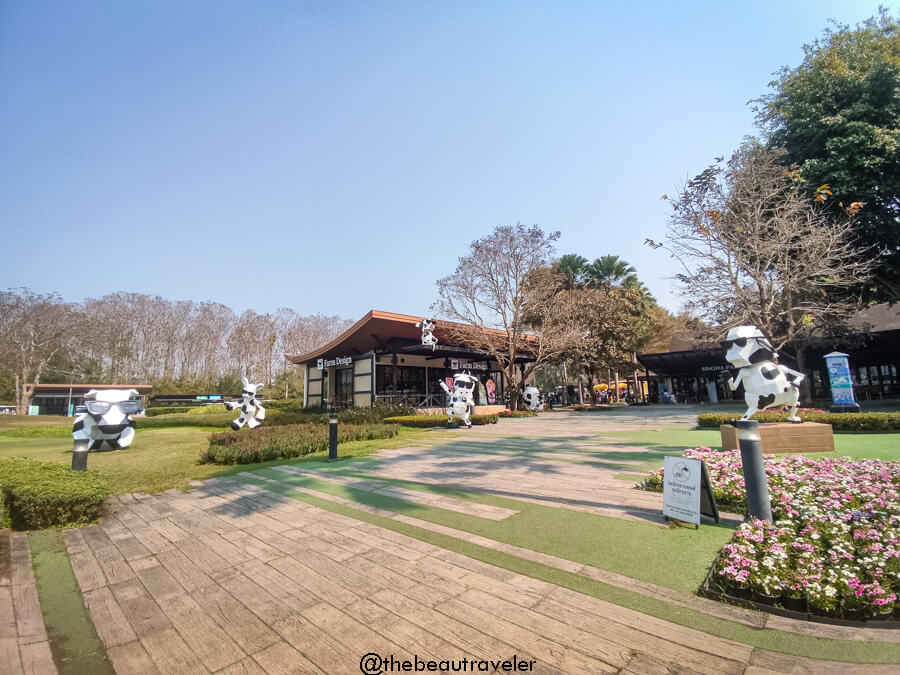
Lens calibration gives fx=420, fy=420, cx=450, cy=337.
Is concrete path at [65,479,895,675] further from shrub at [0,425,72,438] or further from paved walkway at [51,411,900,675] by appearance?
shrub at [0,425,72,438]

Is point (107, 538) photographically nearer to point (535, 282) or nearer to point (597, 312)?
point (535, 282)

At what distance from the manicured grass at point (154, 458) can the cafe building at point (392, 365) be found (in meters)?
11.0

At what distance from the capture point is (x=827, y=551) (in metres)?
3.01

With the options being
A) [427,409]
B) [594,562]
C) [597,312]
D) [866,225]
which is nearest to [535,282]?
[597,312]

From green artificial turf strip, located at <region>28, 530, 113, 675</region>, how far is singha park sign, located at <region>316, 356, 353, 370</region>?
23.1 m

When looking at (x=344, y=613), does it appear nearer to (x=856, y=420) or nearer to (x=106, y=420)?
(x=106, y=420)

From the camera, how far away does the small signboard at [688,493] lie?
409 cm

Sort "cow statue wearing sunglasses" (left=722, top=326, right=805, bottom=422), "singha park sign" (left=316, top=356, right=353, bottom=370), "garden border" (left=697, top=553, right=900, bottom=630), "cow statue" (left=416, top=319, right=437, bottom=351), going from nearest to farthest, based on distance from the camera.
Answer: "garden border" (left=697, top=553, right=900, bottom=630) → "cow statue wearing sunglasses" (left=722, top=326, right=805, bottom=422) → "cow statue" (left=416, top=319, right=437, bottom=351) → "singha park sign" (left=316, top=356, right=353, bottom=370)

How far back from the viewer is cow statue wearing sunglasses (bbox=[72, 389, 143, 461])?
721 centimetres

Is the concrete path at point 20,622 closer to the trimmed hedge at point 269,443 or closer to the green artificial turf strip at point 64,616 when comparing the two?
the green artificial turf strip at point 64,616

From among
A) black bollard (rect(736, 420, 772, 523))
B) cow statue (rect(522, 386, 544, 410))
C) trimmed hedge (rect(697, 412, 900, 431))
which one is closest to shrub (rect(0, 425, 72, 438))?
black bollard (rect(736, 420, 772, 523))

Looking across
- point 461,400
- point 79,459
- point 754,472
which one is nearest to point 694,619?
point 754,472

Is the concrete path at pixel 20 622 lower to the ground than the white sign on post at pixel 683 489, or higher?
lower

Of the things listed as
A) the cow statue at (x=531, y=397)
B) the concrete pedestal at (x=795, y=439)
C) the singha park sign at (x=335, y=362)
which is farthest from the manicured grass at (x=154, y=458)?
the cow statue at (x=531, y=397)
